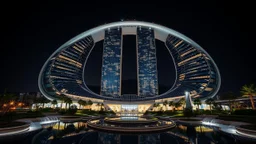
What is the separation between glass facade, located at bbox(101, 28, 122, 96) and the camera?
106m

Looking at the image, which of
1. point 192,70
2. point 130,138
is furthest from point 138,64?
point 130,138

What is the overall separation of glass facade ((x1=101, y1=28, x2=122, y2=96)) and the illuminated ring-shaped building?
7183 mm

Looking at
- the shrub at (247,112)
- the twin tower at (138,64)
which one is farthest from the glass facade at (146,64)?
the shrub at (247,112)

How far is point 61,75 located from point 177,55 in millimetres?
88216

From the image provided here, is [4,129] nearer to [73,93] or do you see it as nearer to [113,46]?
[73,93]

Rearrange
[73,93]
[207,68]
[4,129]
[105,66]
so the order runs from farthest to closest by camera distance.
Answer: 1. [105,66]
2. [207,68]
3. [73,93]
4. [4,129]

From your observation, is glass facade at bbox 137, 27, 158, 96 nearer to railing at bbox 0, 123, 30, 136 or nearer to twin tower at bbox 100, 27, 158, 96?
twin tower at bbox 100, 27, 158, 96

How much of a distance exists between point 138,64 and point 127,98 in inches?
1335

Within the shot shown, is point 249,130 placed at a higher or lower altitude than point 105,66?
lower

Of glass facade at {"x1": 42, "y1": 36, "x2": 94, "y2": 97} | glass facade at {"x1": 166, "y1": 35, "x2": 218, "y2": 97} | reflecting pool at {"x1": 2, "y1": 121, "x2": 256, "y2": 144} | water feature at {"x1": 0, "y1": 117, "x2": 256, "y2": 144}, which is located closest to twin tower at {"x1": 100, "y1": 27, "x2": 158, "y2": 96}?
glass facade at {"x1": 42, "y1": 36, "x2": 94, "y2": 97}

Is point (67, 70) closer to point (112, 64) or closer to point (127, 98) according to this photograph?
point (112, 64)

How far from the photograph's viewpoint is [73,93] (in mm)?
77125

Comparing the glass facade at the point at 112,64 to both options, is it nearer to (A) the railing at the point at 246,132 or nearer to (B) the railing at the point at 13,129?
(B) the railing at the point at 13,129

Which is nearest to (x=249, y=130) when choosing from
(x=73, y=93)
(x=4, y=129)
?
(x=4, y=129)
